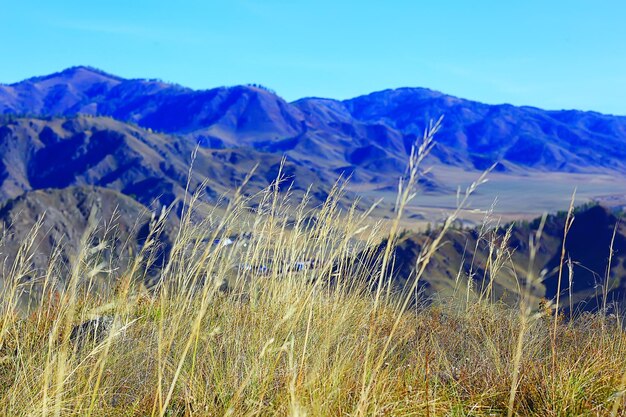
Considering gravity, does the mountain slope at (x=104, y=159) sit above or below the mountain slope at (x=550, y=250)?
above

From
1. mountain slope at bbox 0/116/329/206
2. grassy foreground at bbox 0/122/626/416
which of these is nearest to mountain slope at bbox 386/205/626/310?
grassy foreground at bbox 0/122/626/416

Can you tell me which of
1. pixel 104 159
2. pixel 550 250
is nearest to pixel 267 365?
pixel 550 250

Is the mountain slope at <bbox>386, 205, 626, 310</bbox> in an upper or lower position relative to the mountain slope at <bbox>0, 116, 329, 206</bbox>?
lower

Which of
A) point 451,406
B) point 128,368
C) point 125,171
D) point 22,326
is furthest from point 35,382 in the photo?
point 125,171

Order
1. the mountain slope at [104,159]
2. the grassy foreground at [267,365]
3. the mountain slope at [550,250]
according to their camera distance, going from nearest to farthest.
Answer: the grassy foreground at [267,365], the mountain slope at [550,250], the mountain slope at [104,159]

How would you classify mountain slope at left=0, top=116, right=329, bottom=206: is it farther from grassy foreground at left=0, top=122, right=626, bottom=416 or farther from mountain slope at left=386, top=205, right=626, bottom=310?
grassy foreground at left=0, top=122, right=626, bottom=416

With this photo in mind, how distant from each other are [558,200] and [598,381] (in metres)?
176

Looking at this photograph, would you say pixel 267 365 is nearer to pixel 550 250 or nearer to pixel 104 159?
pixel 550 250

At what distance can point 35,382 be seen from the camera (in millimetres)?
2553

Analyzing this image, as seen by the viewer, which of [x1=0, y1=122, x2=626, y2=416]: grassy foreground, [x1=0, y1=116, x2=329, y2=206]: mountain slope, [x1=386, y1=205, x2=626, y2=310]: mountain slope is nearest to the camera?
[x1=0, y1=122, x2=626, y2=416]: grassy foreground

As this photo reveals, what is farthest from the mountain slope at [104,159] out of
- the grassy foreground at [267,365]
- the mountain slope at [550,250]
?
the grassy foreground at [267,365]

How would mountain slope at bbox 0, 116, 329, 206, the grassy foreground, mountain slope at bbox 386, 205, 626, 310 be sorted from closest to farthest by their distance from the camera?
the grassy foreground
mountain slope at bbox 386, 205, 626, 310
mountain slope at bbox 0, 116, 329, 206

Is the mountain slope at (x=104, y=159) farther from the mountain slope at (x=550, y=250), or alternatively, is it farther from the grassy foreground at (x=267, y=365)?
the grassy foreground at (x=267, y=365)

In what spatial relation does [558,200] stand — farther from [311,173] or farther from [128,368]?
[128,368]
